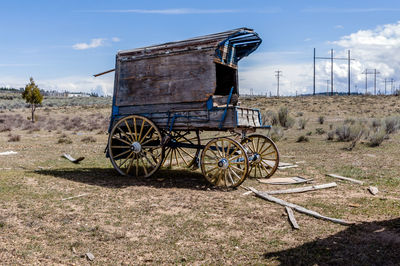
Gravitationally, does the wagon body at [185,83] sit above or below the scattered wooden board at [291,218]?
above

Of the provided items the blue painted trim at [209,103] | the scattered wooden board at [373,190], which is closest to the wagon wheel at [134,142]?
the blue painted trim at [209,103]

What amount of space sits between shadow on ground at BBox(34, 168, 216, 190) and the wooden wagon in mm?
297

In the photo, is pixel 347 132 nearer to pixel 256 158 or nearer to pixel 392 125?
pixel 392 125

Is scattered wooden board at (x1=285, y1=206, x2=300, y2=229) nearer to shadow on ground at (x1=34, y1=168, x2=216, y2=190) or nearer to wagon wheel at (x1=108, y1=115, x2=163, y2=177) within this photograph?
shadow on ground at (x1=34, y1=168, x2=216, y2=190)

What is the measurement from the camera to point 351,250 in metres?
5.02

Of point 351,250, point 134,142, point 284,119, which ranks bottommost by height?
point 351,250

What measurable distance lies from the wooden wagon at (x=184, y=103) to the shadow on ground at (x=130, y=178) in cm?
30

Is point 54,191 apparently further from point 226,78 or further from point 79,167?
point 226,78

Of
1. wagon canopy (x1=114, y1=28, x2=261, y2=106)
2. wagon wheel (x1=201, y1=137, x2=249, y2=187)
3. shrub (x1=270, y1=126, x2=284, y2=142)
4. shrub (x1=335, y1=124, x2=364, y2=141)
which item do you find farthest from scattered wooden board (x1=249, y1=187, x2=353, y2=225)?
shrub (x1=270, y1=126, x2=284, y2=142)

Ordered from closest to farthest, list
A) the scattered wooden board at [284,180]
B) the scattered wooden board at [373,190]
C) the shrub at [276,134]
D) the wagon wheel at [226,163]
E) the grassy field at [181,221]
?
1. the grassy field at [181,221]
2. the scattered wooden board at [373,190]
3. the wagon wheel at [226,163]
4. the scattered wooden board at [284,180]
5. the shrub at [276,134]

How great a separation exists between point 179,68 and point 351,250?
5.78 meters

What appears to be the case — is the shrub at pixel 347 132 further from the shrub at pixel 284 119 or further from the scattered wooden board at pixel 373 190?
the scattered wooden board at pixel 373 190

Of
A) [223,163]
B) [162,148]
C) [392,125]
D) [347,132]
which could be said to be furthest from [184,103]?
[392,125]

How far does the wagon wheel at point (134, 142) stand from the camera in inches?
369
